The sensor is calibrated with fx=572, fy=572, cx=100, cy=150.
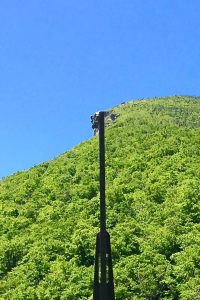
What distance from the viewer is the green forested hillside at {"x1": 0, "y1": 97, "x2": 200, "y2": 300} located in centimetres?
6550

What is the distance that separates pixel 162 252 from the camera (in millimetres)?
74312

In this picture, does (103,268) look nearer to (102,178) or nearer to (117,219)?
(102,178)

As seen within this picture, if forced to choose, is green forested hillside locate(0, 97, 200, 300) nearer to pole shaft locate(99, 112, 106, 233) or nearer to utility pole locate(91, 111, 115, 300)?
pole shaft locate(99, 112, 106, 233)

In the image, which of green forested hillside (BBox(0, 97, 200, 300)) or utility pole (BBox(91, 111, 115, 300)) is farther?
green forested hillside (BBox(0, 97, 200, 300))

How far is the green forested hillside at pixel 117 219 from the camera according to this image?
65.5 m

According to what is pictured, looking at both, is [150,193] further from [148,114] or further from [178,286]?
[148,114]

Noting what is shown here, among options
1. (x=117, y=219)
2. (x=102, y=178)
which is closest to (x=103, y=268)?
(x=102, y=178)

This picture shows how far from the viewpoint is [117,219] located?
85812 mm

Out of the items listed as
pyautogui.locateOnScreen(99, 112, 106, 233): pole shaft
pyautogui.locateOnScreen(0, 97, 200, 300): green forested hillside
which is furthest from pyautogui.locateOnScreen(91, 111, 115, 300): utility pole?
pyautogui.locateOnScreen(0, 97, 200, 300): green forested hillside

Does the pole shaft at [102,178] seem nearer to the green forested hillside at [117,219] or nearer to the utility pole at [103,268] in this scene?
the utility pole at [103,268]

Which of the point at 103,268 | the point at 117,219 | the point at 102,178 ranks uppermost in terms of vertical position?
the point at 117,219

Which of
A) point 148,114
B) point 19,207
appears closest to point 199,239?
point 19,207

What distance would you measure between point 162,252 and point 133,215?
14.4 m

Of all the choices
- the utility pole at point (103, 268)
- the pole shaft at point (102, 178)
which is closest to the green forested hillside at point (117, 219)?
the pole shaft at point (102, 178)
